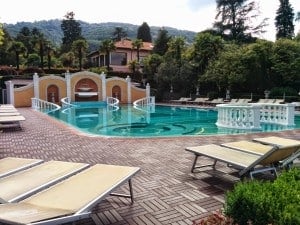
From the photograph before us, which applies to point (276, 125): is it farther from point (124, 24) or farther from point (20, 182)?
point (124, 24)

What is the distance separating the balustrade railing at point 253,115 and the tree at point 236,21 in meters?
31.7

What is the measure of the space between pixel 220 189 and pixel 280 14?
46.1 m

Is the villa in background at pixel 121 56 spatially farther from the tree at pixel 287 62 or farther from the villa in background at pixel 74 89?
the tree at pixel 287 62

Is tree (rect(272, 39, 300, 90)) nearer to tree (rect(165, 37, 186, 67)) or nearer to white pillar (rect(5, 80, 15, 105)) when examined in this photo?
tree (rect(165, 37, 186, 67))

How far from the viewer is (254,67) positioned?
2495cm

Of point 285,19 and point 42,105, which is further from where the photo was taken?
point 285,19

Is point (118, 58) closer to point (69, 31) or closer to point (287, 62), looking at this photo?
point (69, 31)

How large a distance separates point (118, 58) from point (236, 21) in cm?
1886

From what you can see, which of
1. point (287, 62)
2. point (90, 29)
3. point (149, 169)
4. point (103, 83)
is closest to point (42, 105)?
point (103, 83)

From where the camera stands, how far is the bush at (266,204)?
2.27 m

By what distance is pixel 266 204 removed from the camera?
2471mm

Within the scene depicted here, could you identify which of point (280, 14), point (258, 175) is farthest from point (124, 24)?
point (258, 175)

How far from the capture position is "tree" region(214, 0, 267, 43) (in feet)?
141

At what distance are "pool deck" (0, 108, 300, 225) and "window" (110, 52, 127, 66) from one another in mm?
39680
